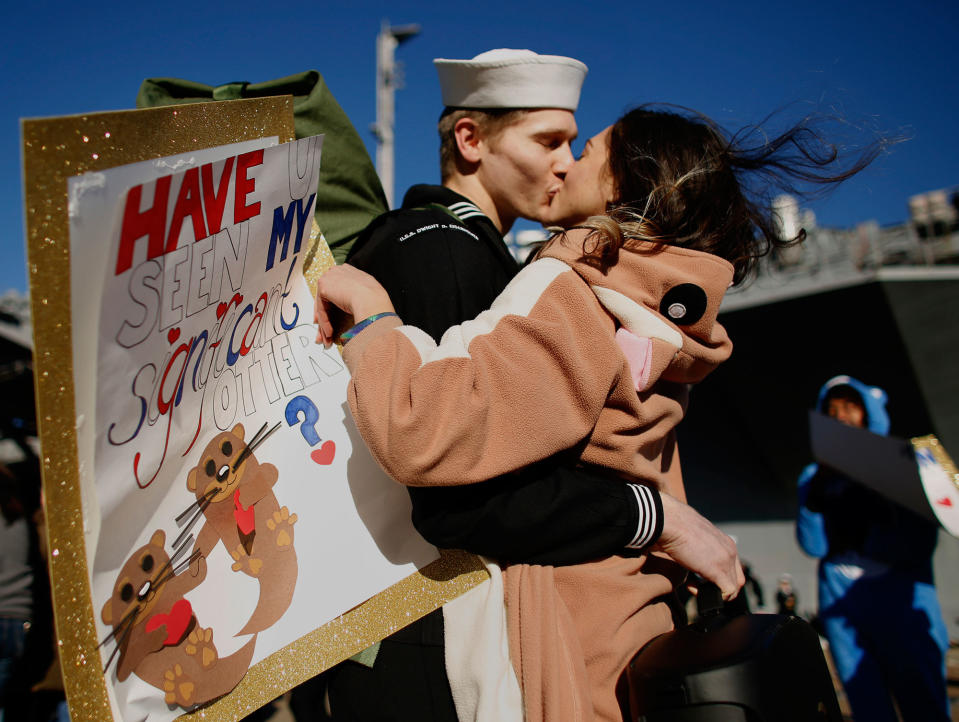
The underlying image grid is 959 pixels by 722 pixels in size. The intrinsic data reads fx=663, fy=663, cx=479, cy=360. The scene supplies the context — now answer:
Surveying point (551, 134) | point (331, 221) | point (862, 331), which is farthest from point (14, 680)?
point (862, 331)

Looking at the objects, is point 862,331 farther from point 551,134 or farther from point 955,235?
point 551,134

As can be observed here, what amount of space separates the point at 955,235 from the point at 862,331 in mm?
1908

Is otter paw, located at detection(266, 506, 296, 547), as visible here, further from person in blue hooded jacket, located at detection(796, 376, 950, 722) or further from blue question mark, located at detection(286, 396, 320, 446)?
person in blue hooded jacket, located at detection(796, 376, 950, 722)

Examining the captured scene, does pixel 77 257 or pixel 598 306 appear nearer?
pixel 77 257

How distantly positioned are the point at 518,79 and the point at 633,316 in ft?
3.51

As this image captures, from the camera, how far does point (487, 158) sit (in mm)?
1898

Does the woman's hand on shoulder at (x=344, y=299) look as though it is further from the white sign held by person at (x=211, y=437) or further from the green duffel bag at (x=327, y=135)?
the green duffel bag at (x=327, y=135)

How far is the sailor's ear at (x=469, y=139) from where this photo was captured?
6.36 feet

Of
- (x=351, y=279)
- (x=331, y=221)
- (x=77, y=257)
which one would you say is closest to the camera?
(x=77, y=257)

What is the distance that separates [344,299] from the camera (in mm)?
1143

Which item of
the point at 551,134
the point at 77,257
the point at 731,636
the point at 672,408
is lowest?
the point at 731,636

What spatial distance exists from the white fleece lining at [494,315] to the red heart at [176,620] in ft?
1.66

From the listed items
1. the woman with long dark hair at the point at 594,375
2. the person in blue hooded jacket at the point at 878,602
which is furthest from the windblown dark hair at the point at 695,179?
the person in blue hooded jacket at the point at 878,602

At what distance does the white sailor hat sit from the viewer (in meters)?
1.87
